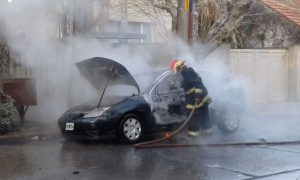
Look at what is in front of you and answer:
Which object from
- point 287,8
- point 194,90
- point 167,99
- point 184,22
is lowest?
point 167,99

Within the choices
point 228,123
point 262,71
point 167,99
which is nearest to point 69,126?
point 167,99

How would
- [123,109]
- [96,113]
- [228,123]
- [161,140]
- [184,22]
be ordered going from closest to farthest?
[96,113] < [123,109] < [161,140] < [228,123] < [184,22]

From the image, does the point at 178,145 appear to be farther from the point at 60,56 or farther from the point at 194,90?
the point at 60,56

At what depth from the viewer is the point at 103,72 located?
391 inches

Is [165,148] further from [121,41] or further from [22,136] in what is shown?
[121,41]

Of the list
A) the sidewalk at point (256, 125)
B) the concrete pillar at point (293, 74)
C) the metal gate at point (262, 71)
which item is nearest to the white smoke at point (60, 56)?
the sidewalk at point (256, 125)

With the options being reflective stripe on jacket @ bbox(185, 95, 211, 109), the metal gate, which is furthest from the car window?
the metal gate

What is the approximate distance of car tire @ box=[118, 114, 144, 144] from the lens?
9395 millimetres

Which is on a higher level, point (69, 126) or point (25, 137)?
point (69, 126)

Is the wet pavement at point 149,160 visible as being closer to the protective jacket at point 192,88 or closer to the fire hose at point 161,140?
the fire hose at point 161,140

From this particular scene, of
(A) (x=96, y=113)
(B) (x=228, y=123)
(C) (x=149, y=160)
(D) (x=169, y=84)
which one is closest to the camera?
(C) (x=149, y=160)

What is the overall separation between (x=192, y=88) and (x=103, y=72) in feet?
5.62

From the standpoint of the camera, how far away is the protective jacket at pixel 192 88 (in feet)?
32.0

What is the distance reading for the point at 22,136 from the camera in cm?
1029
